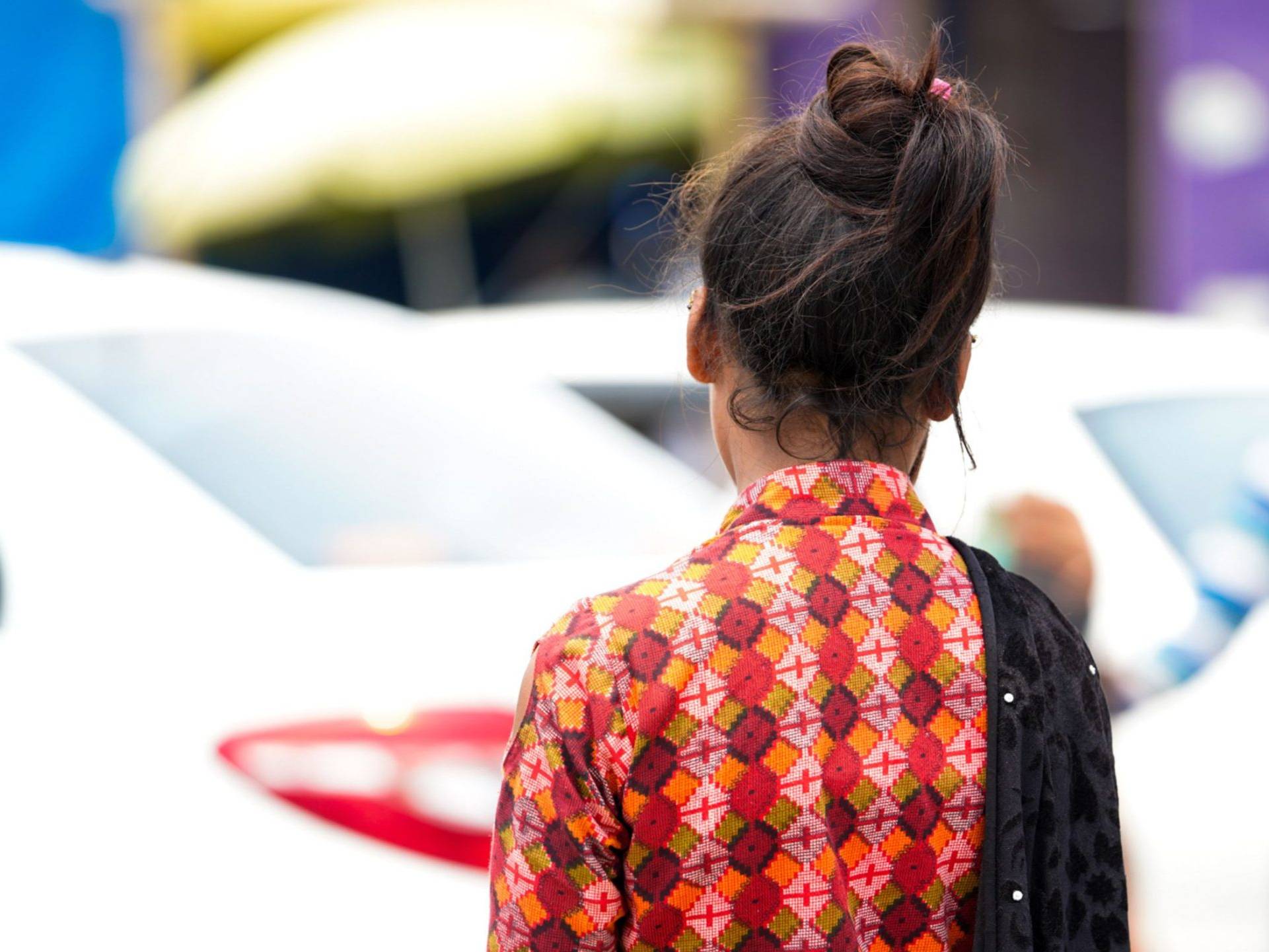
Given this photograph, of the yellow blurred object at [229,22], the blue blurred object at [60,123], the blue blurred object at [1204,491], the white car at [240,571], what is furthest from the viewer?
the yellow blurred object at [229,22]

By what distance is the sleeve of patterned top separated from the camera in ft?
3.37

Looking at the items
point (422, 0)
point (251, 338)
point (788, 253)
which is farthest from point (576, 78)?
point (788, 253)

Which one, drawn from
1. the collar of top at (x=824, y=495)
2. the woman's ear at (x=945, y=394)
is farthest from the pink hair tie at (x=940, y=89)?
the collar of top at (x=824, y=495)

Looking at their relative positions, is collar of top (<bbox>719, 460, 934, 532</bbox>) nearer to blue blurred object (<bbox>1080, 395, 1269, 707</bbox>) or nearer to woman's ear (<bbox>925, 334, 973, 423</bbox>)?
woman's ear (<bbox>925, 334, 973, 423</bbox>)

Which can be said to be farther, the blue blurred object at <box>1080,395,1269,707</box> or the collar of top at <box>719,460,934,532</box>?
the blue blurred object at <box>1080,395,1269,707</box>

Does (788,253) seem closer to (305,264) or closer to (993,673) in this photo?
(993,673)

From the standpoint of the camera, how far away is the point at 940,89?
1.13 metres

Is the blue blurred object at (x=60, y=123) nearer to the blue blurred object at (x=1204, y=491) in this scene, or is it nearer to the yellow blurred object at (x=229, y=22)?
the yellow blurred object at (x=229, y=22)

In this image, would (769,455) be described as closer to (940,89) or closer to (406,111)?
(940,89)

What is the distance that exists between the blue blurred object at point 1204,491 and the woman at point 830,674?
5.09 ft

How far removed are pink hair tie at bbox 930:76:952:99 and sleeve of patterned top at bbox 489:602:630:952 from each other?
494 mm

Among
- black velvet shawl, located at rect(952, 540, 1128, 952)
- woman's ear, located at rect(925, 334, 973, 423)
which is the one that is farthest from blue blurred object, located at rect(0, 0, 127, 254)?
black velvet shawl, located at rect(952, 540, 1128, 952)

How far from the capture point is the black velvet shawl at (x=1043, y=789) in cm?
107

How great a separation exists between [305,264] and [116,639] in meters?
6.56
